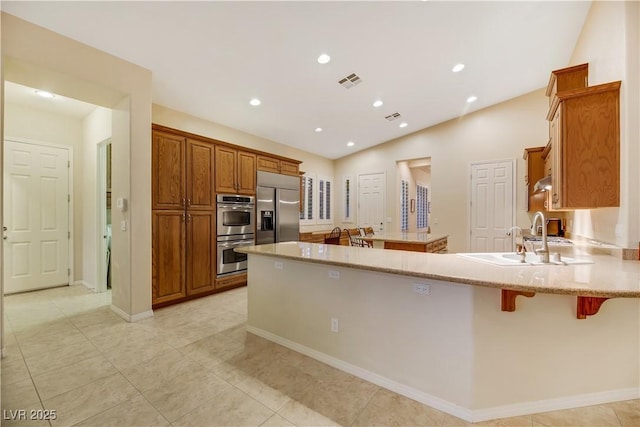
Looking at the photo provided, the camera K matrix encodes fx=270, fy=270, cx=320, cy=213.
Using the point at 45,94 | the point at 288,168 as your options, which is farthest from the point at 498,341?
the point at 45,94

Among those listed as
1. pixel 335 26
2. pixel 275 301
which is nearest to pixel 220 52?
pixel 335 26

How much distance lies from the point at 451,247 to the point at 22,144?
7.97 meters

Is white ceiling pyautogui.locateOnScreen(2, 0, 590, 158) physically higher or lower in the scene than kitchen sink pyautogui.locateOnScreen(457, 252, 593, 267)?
higher

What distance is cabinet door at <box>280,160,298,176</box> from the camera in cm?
537

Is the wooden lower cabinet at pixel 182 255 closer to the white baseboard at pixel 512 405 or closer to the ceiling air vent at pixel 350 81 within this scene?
the ceiling air vent at pixel 350 81

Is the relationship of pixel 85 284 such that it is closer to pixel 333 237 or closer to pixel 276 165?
pixel 276 165

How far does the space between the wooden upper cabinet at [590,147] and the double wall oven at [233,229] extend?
4010 millimetres

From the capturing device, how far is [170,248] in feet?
11.8

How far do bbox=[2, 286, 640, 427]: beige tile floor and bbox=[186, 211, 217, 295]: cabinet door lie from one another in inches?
31.7

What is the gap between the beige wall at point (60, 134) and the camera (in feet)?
13.5

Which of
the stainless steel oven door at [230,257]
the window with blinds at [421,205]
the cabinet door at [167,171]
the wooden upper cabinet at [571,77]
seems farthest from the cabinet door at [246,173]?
the window with blinds at [421,205]

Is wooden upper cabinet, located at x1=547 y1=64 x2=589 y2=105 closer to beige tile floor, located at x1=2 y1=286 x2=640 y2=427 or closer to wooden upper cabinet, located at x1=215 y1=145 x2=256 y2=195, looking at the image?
beige tile floor, located at x1=2 y1=286 x2=640 y2=427

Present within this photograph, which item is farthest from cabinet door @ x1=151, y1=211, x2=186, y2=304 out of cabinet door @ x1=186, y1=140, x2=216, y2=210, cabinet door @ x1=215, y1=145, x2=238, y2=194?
cabinet door @ x1=215, y1=145, x2=238, y2=194

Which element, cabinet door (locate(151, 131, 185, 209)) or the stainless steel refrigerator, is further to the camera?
the stainless steel refrigerator
